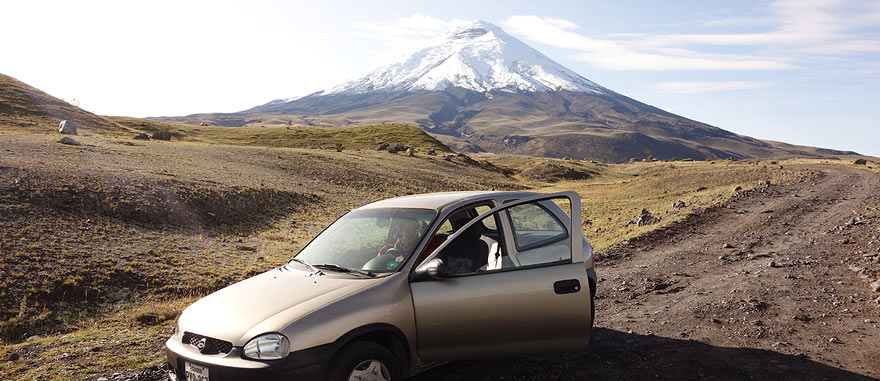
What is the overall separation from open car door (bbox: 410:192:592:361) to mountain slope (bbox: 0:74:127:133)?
53370mm

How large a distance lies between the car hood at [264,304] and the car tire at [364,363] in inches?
17.2

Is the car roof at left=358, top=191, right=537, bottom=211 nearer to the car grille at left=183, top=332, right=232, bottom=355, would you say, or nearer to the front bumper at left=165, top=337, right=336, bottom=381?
the front bumper at left=165, top=337, right=336, bottom=381

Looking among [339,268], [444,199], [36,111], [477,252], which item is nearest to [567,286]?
[477,252]

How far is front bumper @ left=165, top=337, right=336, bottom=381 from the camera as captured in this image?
3773mm

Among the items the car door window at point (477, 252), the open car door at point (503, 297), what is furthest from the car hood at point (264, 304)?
the car door window at point (477, 252)

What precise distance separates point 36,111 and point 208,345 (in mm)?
68811

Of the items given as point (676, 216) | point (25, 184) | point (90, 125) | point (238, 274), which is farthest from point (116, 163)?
point (90, 125)

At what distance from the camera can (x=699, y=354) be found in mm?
5770

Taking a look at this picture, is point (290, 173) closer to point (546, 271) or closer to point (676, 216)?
point (676, 216)

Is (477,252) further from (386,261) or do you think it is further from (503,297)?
(386,261)

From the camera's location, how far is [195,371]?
4.05 meters

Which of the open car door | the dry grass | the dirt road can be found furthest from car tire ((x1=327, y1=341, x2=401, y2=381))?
the dry grass

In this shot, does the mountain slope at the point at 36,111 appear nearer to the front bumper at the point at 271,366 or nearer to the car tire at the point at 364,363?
the front bumper at the point at 271,366

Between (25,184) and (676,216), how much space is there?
66.2 ft
